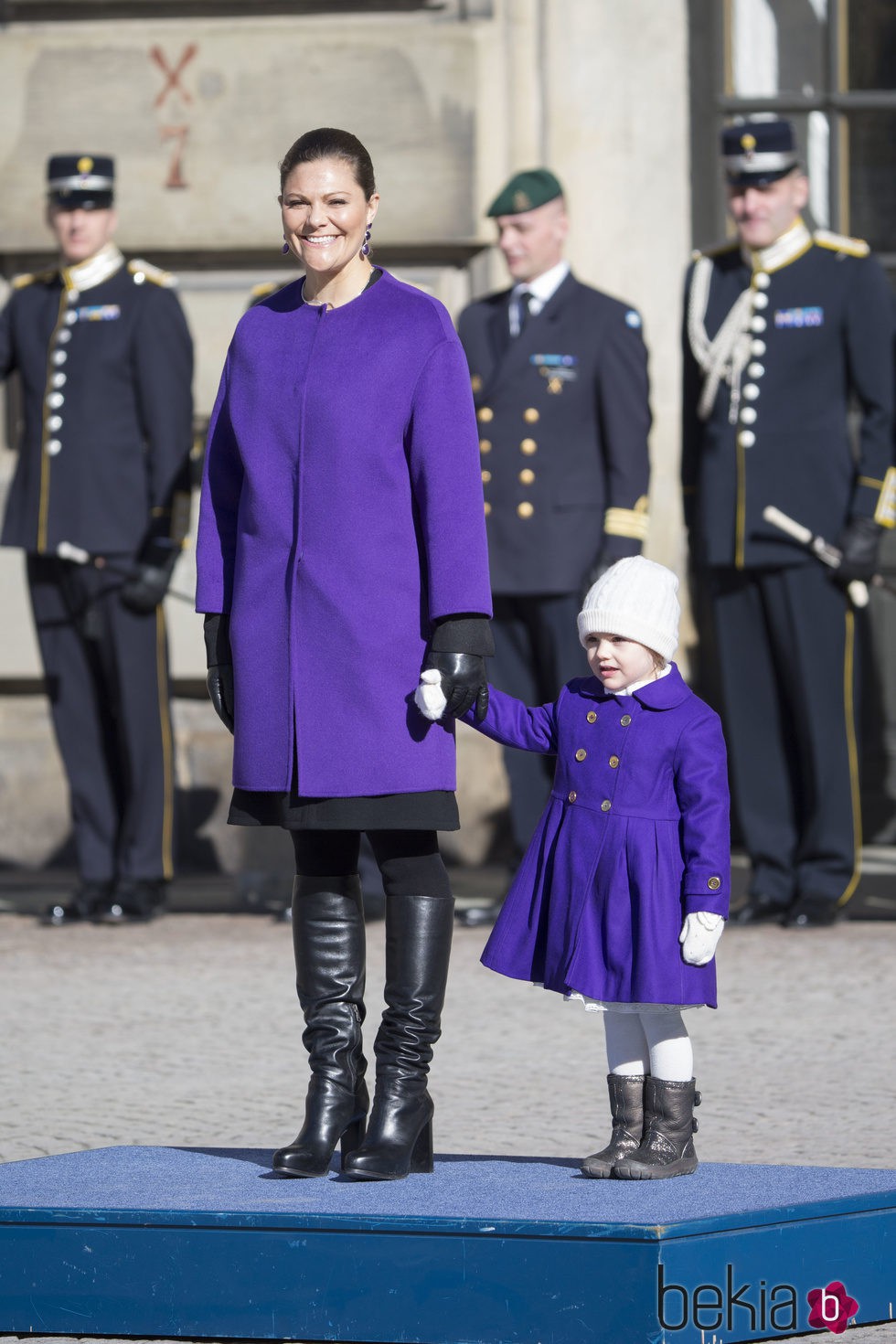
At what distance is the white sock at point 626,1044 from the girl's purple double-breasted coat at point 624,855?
98 millimetres

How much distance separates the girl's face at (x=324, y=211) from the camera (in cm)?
419

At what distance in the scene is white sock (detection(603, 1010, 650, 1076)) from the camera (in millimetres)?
4141

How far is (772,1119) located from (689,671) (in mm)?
4199

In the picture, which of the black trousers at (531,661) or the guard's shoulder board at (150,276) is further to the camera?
the guard's shoulder board at (150,276)

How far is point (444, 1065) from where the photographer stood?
5.64m

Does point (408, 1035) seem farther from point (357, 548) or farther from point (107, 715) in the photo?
point (107, 715)

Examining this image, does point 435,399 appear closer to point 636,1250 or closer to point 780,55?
point 636,1250

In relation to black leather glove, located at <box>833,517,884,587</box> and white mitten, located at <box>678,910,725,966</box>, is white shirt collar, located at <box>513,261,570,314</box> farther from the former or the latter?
white mitten, located at <box>678,910,725,966</box>

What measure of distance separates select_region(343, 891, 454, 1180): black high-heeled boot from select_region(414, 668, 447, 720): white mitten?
1.07 ft

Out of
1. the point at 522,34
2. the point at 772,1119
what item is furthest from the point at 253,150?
the point at 772,1119

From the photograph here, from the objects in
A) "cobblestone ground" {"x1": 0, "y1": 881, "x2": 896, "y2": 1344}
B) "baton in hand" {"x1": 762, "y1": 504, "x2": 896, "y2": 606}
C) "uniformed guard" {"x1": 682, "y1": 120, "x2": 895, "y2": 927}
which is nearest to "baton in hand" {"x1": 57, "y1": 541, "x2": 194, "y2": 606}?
"cobblestone ground" {"x1": 0, "y1": 881, "x2": 896, "y2": 1344}

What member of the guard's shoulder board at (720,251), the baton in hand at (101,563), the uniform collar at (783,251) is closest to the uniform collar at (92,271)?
the baton in hand at (101,563)

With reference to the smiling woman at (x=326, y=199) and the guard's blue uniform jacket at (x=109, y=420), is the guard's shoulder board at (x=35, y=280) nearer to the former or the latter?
the guard's blue uniform jacket at (x=109, y=420)

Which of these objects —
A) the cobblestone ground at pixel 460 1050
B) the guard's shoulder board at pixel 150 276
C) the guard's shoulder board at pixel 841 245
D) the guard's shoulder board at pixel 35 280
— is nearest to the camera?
the cobblestone ground at pixel 460 1050
